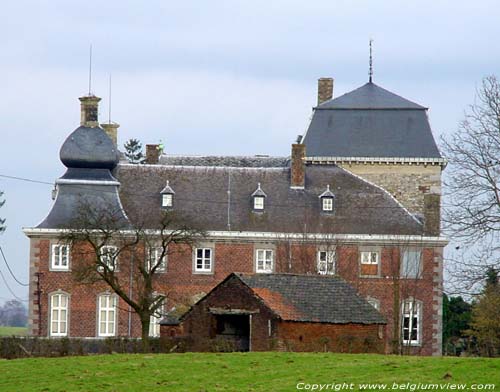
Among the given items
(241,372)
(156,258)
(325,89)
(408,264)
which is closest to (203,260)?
(156,258)

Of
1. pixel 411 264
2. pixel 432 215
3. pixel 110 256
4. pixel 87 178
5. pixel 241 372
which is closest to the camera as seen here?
pixel 241 372

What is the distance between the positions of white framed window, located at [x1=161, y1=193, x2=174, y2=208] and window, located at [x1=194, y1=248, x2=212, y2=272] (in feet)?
8.86

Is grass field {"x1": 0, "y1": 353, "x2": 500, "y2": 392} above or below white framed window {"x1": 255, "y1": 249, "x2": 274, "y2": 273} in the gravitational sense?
below

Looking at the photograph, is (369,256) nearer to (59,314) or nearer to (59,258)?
(59,258)

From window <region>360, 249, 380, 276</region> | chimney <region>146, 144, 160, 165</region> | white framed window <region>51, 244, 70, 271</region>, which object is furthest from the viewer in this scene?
chimney <region>146, 144, 160, 165</region>

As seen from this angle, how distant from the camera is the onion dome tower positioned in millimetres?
71188

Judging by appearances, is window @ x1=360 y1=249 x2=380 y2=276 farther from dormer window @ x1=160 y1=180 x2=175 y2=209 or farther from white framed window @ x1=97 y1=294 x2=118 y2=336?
white framed window @ x1=97 y1=294 x2=118 y2=336

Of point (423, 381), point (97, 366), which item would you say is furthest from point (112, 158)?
point (423, 381)

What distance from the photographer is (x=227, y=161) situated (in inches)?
3159

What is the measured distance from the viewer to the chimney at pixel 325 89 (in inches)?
3260

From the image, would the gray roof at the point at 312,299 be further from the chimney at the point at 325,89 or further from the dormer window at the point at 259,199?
the chimney at the point at 325,89

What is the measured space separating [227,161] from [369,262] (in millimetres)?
11571

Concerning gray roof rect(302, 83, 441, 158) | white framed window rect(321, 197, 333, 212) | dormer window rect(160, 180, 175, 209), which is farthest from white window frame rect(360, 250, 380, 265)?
dormer window rect(160, 180, 175, 209)

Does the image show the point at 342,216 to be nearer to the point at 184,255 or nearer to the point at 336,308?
the point at 184,255
